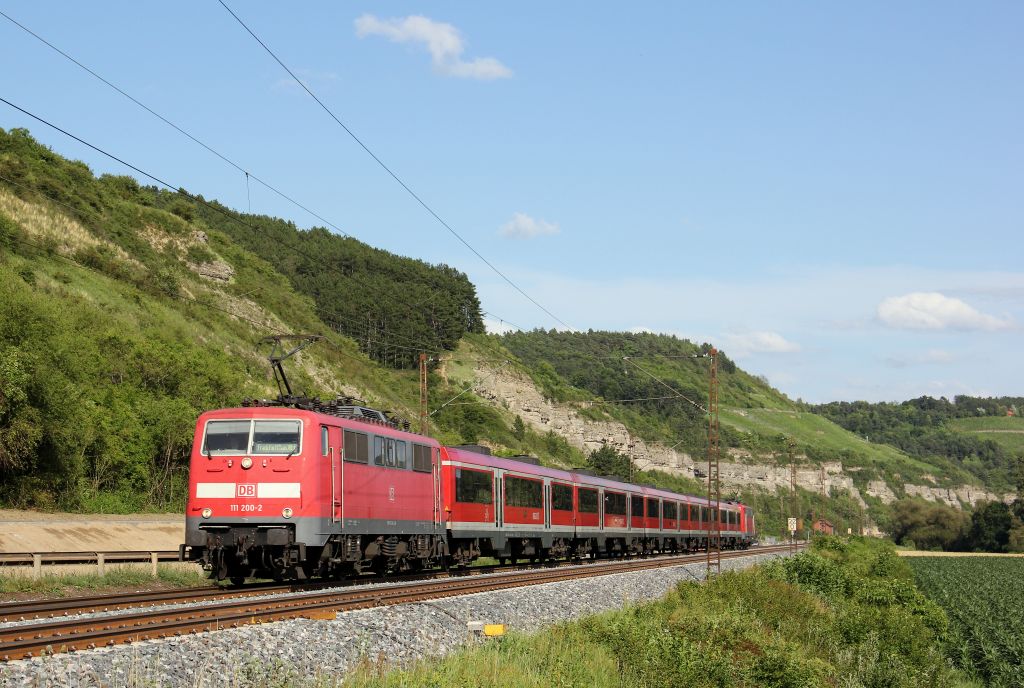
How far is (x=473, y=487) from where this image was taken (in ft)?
117

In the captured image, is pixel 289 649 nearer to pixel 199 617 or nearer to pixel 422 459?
pixel 199 617

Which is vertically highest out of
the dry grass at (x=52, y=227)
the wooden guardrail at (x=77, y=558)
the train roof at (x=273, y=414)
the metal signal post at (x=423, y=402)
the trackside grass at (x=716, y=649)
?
the dry grass at (x=52, y=227)

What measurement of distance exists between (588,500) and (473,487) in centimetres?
1522

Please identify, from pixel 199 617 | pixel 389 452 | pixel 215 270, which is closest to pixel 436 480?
pixel 389 452

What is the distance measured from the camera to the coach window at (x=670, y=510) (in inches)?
2566

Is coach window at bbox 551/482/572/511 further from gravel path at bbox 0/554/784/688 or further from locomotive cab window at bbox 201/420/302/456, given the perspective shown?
locomotive cab window at bbox 201/420/302/456

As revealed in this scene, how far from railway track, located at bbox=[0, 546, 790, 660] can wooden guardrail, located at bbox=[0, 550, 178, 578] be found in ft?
18.6

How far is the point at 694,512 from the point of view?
72.9 meters

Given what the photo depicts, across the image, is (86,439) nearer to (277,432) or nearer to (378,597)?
(277,432)

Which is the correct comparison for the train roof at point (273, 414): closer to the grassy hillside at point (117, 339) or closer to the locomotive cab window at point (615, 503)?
the grassy hillside at point (117, 339)

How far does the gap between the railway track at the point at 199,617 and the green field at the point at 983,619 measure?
63.6 feet

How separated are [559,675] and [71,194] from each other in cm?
8364

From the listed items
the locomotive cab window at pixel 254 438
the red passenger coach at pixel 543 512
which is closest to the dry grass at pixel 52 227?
the red passenger coach at pixel 543 512

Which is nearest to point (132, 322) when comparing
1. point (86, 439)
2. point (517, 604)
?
point (86, 439)
